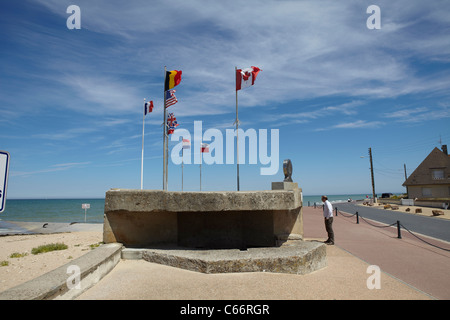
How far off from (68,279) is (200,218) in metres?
4.25

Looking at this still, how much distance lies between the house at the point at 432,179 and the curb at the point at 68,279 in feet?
128

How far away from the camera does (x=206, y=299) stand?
4301mm

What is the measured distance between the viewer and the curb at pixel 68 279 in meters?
3.48

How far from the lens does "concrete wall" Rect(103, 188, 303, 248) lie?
6672 mm

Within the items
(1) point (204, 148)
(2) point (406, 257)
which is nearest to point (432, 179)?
(1) point (204, 148)

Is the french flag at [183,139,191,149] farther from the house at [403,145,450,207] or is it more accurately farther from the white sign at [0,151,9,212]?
the house at [403,145,450,207]

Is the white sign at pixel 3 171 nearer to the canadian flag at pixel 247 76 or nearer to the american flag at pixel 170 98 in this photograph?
the american flag at pixel 170 98

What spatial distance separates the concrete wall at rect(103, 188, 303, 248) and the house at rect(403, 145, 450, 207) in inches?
1354

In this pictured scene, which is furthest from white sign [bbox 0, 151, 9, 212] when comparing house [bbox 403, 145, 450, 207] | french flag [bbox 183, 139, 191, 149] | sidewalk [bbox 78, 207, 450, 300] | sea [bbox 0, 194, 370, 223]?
house [bbox 403, 145, 450, 207]

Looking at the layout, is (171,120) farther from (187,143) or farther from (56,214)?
(56,214)
